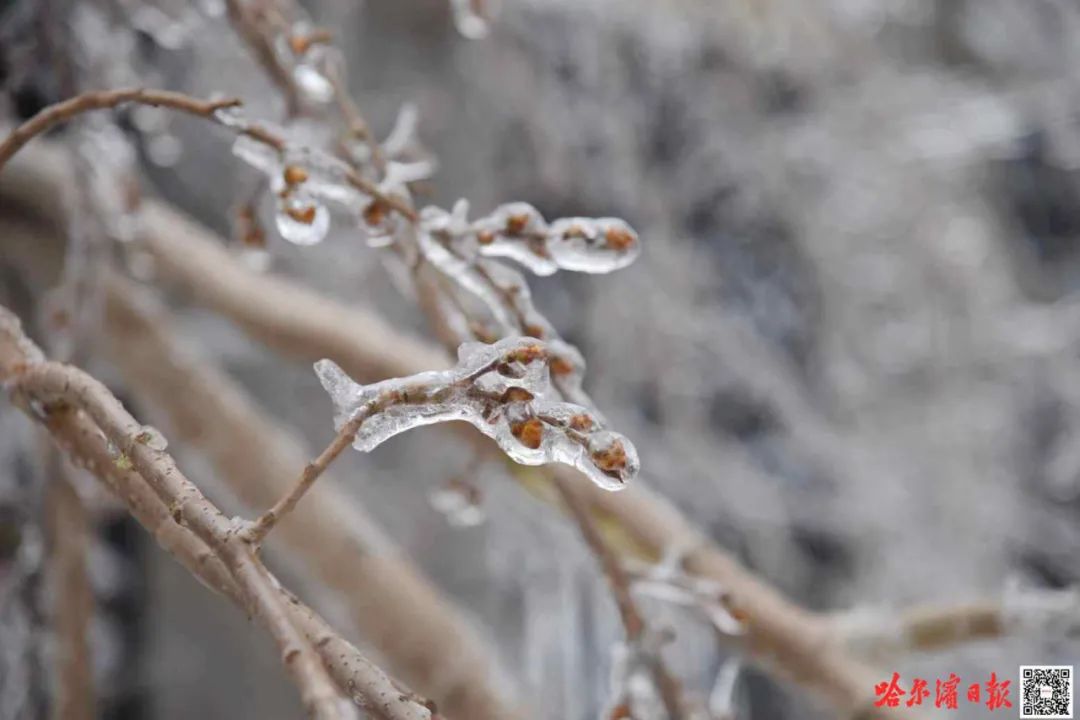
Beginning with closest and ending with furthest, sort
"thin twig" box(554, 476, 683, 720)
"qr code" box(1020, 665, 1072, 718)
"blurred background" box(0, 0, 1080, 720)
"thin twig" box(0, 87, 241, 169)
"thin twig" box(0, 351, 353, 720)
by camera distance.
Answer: "thin twig" box(0, 351, 353, 720) → "thin twig" box(0, 87, 241, 169) → "thin twig" box(554, 476, 683, 720) → "qr code" box(1020, 665, 1072, 718) → "blurred background" box(0, 0, 1080, 720)

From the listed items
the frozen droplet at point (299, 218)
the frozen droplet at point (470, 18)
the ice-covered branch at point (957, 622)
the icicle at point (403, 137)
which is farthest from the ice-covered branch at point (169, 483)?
the ice-covered branch at point (957, 622)

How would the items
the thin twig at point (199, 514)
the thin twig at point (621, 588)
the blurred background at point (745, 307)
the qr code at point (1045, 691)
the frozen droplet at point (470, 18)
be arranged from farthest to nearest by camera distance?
the blurred background at point (745, 307)
the qr code at point (1045, 691)
the frozen droplet at point (470, 18)
the thin twig at point (621, 588)
the thin twig at point (199, 514)

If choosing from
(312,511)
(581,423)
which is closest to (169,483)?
(581,423)

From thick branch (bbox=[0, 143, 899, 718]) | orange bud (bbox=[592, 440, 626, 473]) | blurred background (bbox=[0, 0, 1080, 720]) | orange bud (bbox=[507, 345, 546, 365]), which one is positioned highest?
blurred background (bbox=[0, 0, 1080, 720])

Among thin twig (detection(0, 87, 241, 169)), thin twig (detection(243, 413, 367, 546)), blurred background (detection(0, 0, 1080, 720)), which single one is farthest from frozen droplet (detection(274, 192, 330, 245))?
blurred background (detection(0, 0, 1080, 720))

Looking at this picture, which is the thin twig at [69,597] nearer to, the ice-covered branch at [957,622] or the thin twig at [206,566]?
the thin twig at [206,566]

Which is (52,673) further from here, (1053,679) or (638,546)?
(1053,679)

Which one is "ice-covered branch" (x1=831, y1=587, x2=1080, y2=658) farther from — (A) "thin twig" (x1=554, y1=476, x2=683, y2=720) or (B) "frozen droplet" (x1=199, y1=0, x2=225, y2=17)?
(B) "frozen droplet" (x1=199, y1=0, x2=225, y2=17)

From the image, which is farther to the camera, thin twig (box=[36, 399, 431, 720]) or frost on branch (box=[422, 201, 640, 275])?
frost on branch (box=[422, 201, 640, 275])
